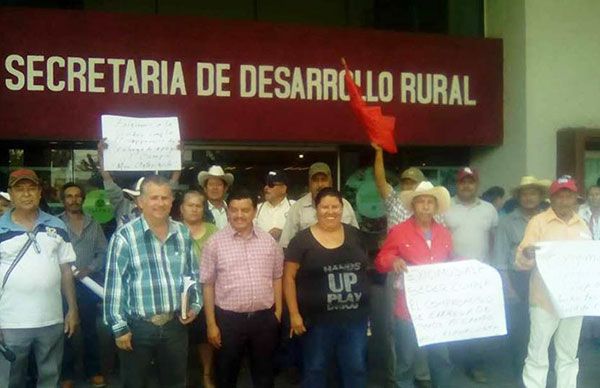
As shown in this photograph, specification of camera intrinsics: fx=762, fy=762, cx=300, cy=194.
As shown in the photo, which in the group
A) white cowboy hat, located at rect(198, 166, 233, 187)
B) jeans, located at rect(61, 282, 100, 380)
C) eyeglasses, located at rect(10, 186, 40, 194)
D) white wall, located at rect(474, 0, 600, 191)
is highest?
white wall, located at rect(474, 0, 600, 191)

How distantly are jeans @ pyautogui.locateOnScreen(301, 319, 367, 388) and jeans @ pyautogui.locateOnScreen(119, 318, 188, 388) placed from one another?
0.88 m

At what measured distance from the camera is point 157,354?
483 centimetres

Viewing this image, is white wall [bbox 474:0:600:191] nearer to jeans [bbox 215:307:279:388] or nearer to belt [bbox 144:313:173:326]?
jeans [bbox 215:307:279:388]

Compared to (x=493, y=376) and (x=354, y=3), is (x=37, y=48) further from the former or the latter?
(x=493, y=376)

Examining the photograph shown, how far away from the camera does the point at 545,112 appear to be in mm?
8773

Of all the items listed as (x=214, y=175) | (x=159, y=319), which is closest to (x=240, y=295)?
(x=159, y=319)

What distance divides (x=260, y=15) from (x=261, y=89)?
121cm

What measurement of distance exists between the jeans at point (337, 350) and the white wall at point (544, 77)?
427 cm

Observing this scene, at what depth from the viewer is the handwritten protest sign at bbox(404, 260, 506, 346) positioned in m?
5.26

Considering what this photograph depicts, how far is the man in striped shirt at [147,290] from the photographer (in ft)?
15.3

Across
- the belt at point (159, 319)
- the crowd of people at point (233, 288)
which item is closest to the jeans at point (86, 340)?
the crowd of people at point (233, 288)

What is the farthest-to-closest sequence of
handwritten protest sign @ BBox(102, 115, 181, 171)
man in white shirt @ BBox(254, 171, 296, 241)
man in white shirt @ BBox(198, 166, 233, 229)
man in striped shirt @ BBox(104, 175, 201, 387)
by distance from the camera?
man in white shirt @ BBox(254, 171, 296, 241) → man in white shirt @ BBox(198, 166, 233, 229) → handwritten protest sign @ BBox(102, 115, 181, 171) → man in striped shirt @ BBox(104, 175, 201, 387)

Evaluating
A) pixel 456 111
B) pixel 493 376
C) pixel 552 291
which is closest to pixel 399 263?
pixel 552 291

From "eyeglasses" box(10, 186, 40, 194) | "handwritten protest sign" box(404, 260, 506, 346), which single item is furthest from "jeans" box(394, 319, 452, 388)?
"eyeglasses" box(10, 186, 40, 194)
